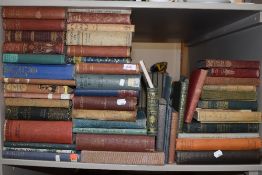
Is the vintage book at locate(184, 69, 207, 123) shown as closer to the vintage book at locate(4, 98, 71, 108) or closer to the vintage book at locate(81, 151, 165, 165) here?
the vintage book at locate(81, 151, 165, 165)

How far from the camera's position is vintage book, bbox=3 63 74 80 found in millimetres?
762

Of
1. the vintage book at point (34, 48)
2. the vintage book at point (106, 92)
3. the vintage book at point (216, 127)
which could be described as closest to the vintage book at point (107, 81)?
the vintage book at point (106, 92)

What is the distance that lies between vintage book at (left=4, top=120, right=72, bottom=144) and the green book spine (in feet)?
0.63

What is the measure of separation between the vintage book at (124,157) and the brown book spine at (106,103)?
0.14m

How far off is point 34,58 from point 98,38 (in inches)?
8.1

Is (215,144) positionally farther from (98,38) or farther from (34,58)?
(34,58)

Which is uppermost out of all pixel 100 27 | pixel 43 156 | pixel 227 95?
pixel 100 27

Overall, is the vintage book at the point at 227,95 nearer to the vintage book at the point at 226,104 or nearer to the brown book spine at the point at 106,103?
the vintage book at the point at 226,104

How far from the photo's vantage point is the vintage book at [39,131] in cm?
76

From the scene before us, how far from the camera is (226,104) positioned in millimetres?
790

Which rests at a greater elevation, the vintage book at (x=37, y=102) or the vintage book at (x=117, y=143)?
the vintage book at (x=37, y=102)

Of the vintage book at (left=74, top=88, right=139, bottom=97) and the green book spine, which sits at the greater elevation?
the green book spine

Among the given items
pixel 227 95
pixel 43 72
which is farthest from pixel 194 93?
pixel 43 72

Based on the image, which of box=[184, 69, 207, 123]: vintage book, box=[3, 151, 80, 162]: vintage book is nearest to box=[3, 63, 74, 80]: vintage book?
box=[3, 151, 80, 162]: vintage book
